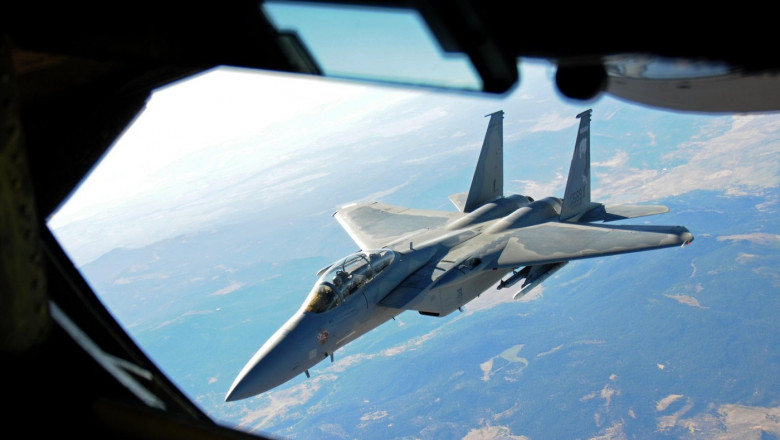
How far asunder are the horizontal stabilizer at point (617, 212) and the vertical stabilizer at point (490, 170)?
10.4 feet

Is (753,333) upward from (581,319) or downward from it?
downward

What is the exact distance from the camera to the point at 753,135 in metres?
160

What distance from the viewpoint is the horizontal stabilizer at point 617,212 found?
62.2 ft

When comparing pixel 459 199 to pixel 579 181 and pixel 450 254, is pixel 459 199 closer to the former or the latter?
pixel 579 181

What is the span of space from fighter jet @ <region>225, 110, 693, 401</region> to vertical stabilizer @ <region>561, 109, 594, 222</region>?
3 centimetres

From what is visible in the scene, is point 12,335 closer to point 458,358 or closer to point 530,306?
point 458,358

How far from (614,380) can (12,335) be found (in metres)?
89.5

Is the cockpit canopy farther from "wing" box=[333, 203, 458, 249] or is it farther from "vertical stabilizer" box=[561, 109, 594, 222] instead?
"vertical stabilizer" box=[561, 109, 594, 222]

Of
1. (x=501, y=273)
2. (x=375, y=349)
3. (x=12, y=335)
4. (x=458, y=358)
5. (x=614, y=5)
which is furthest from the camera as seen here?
(x=375, y=349)

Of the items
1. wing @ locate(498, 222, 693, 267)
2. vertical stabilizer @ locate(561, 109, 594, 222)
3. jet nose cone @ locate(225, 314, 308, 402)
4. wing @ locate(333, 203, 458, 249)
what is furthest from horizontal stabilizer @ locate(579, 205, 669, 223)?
jet nose cone @ locate(225, 314, 308, 402)

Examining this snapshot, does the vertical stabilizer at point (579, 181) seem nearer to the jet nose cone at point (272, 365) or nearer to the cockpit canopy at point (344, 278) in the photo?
the cockpit canopy at point (344, 278)

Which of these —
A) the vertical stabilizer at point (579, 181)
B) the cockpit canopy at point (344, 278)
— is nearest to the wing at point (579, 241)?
the vertical stabilizer at point (579, 181)

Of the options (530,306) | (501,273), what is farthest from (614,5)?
(530,306)

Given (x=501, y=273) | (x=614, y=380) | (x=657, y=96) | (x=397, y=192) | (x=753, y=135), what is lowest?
(x=753, y=135)
